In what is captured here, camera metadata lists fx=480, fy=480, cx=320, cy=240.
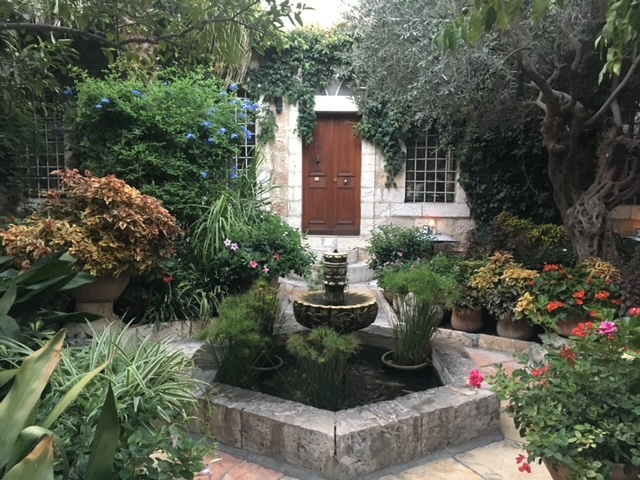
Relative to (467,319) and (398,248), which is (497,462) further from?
(398,248)

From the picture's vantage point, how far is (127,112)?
15.3 ft

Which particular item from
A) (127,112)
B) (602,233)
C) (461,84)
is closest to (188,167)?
(127,112)

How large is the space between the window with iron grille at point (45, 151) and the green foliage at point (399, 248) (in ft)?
13.8

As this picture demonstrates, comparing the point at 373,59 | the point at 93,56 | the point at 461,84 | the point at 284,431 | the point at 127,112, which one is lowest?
the point at 284,431

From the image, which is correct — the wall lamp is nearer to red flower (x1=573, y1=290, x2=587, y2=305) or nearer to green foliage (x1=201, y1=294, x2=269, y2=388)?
green foliage (x1=201, y1=294, x2=269, y2=388)

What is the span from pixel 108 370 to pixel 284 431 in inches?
32.0

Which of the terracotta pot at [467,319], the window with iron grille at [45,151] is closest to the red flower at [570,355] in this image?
the terracotta pot at [467,319]

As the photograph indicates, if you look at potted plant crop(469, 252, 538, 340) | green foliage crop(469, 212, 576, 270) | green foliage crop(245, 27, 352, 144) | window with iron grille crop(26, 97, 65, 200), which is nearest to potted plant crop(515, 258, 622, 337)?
potted plant crop(469, 252, 538, 340)

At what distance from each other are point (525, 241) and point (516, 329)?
2003 mm

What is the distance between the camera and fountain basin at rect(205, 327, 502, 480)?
6.88 feet

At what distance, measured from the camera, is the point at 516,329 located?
391 cm

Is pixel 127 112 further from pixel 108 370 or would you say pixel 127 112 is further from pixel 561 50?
pixel 561 50

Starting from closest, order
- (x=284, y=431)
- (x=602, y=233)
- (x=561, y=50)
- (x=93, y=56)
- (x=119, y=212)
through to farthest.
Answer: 1. (x=284, y=431)
2. (x=119, y=212)
3. (x=602, y=233)
4. (x=561, y=50)
5. (x=93, y=56)

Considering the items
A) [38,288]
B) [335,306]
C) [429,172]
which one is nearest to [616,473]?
[335,306]
